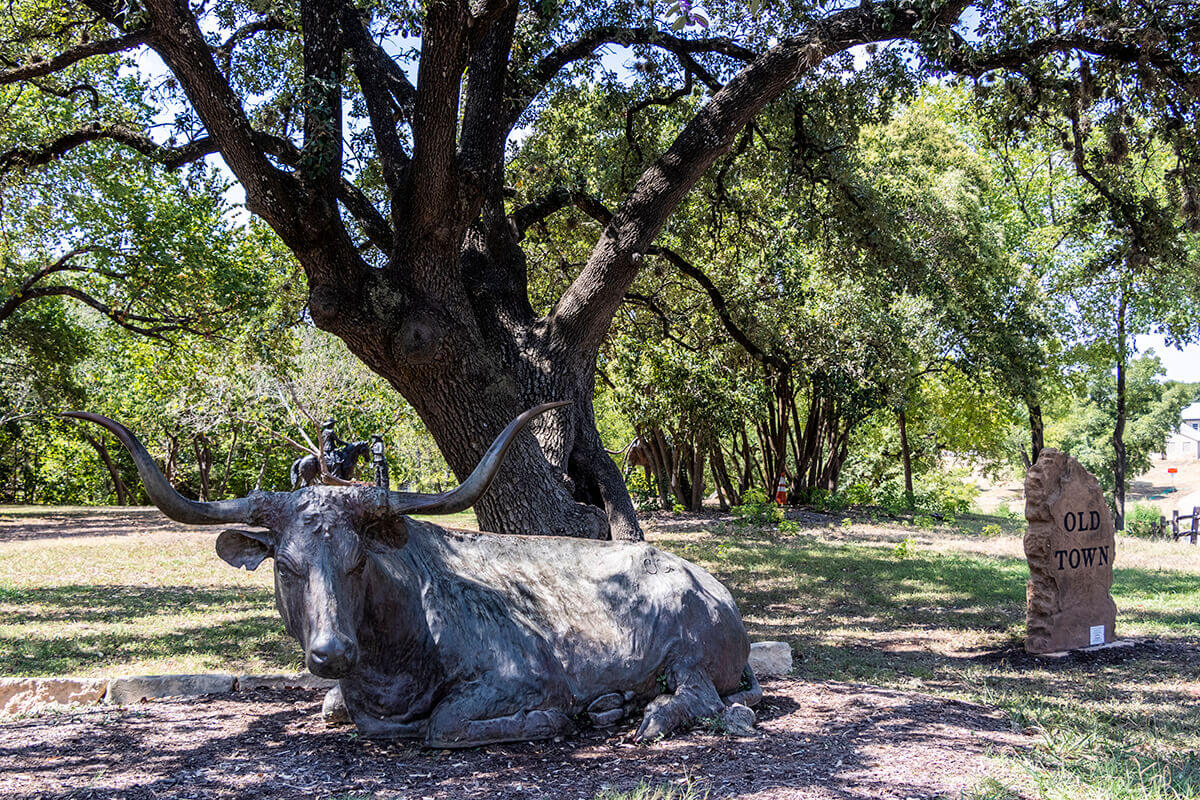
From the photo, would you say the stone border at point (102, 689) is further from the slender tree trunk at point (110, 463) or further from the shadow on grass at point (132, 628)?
the slender tree trunk at point (110, 463)

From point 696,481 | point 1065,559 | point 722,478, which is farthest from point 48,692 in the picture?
point 722,478

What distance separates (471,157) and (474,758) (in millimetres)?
4948

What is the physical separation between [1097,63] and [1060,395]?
22.3 m

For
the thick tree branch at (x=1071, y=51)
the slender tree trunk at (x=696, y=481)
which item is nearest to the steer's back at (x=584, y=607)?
the thick tree branch at (x=1071, y=51)

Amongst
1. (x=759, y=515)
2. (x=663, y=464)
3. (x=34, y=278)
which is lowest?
(x=759, y=515)

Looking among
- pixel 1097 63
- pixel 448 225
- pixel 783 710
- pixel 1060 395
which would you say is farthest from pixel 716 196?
pixel 1060 395

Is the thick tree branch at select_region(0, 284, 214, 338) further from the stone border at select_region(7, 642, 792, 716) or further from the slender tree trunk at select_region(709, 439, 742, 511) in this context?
the slender tree trunk at select_region(709, 439, 742, 511)

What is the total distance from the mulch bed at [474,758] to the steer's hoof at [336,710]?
60 millimetres

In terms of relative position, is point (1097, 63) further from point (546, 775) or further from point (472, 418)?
point (546, 775)

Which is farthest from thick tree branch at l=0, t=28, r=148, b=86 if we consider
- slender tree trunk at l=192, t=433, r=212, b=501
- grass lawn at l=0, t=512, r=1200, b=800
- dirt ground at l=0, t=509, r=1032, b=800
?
slender tree trunk at l=192, t=433, r=212, b=501

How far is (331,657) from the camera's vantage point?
338 cm

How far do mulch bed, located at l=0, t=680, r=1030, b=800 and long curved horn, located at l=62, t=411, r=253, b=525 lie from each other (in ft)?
3.82

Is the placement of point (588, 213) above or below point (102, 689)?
above

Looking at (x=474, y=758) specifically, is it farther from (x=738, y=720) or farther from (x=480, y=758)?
(x=738, y=720)
